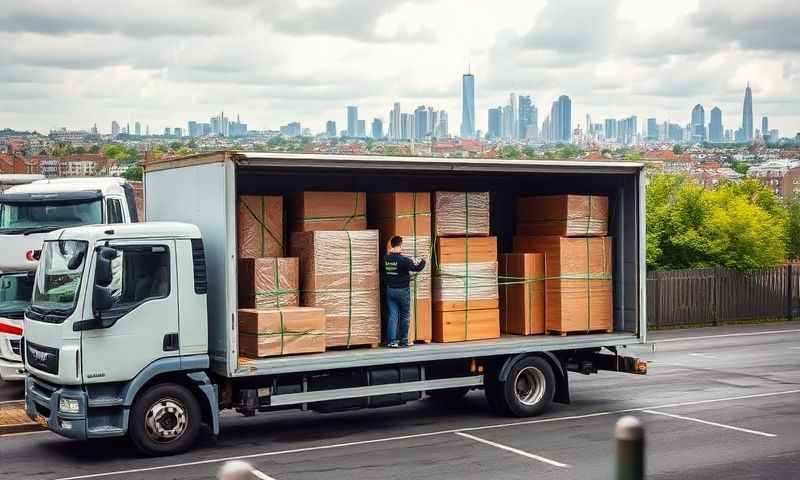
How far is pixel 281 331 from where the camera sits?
12.4 m

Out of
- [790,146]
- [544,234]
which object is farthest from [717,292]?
[790,146]

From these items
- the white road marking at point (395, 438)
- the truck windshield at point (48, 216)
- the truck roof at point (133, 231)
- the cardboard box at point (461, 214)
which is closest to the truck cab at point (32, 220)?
the truck windshield at point (48, 216)

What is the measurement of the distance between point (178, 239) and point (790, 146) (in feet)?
416

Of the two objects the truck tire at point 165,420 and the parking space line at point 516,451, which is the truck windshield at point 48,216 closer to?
the truck tire at point 165,420

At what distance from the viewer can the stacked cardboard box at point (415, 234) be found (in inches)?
541

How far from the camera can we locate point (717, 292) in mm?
30125

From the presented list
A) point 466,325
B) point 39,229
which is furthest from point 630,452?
point 39,229

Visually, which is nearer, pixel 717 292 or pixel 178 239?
pixel 178 239

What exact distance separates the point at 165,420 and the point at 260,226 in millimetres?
2637

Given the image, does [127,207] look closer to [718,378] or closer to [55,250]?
[55,250]

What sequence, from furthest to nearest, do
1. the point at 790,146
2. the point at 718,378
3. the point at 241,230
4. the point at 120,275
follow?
the point at 790,146 → the point at 718,378 → the point at 241,230 → the point at 120,275

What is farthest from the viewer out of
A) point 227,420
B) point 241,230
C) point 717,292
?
point 717,292

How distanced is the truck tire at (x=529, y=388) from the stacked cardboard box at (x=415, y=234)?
127 cm

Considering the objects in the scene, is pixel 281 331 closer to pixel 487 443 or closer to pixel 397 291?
pixel 397 291
